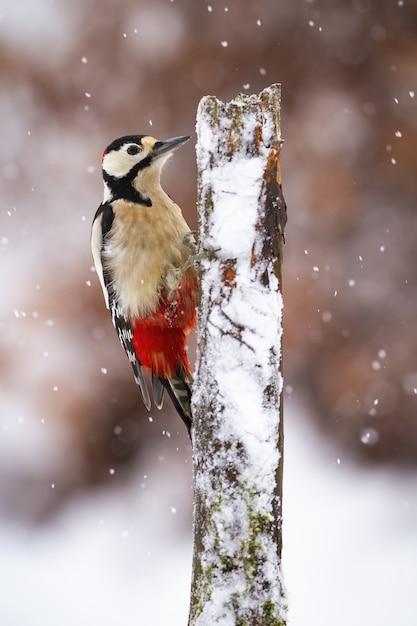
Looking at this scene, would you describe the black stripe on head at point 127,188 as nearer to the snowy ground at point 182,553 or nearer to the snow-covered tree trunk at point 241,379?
the snow-covered tree trunk at point 241,379

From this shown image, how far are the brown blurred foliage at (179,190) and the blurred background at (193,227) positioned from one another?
0.01 meters

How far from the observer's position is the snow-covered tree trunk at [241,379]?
2.49 m

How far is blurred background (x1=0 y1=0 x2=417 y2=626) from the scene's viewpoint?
6.52 meters

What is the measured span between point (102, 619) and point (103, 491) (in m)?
1.28

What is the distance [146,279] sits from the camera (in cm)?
372

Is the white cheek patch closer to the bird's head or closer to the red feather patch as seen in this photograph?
the bird's head

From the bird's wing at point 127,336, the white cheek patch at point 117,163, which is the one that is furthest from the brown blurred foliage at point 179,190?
the white cheek patch at point 117,163

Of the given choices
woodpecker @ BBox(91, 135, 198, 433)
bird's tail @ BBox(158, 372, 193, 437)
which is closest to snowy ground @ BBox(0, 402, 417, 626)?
bird's tail @ BBox(158, 372, 193, 437)

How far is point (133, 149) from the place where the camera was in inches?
150

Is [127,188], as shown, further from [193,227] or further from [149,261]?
[193,227]

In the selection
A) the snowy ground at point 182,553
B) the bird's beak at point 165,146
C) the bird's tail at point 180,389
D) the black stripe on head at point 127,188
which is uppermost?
the bird's beak at point 165,146

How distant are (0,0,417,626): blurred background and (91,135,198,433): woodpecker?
8.50 feet

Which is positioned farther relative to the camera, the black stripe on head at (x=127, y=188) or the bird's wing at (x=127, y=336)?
the bird's wing at (x=127, y=336)

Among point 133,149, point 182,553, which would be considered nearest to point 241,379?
point 133,149
